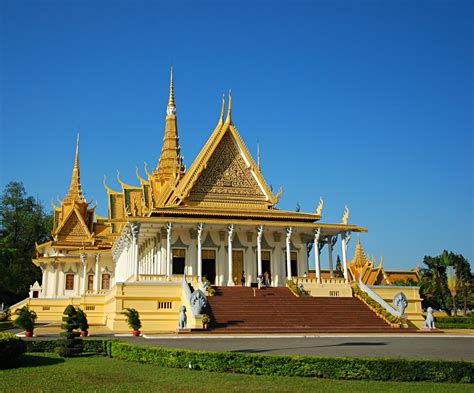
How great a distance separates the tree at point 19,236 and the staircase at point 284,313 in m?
29.8

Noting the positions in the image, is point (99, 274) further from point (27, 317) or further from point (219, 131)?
point (27, 317)

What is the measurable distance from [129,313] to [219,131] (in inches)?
605

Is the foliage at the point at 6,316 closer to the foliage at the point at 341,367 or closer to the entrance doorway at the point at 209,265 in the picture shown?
the entrance doorway at the point at 209,265

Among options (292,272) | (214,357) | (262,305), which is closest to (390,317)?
(262,305)

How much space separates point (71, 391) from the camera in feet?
29.9

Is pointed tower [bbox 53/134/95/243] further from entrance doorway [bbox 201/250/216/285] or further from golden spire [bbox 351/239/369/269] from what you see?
golden spire [bbox 351/239/369/269]

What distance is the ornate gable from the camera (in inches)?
1258

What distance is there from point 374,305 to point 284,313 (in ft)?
14.9

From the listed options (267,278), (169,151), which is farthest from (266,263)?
(169,151)

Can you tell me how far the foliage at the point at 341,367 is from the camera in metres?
10.4

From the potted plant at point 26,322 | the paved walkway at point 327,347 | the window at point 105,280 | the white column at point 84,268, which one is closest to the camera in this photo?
the paved walkway at point 327,347

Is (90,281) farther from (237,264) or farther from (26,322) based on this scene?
(26,322)

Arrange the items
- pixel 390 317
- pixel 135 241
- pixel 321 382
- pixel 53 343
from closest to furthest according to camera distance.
Result: 1. pixel 321 382
2. pixel 53 343
3. pixel 390 317
4. pixel 135 241

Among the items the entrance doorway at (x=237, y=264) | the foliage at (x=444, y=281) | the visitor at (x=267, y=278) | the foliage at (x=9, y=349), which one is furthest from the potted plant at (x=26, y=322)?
the foliage at (x=444, y=281)
